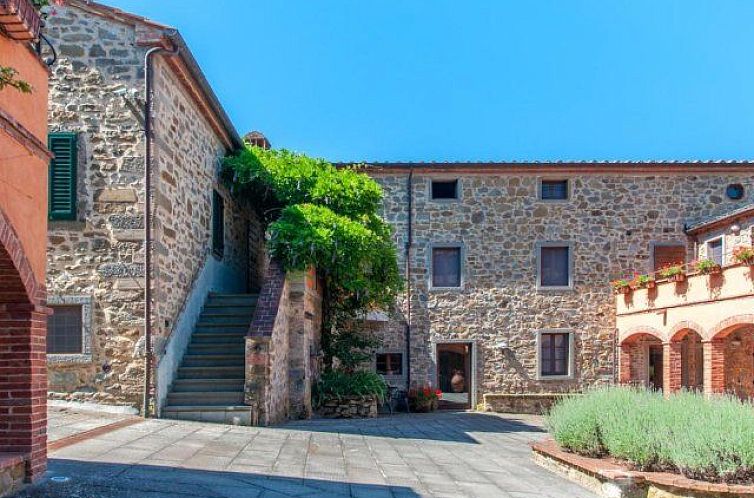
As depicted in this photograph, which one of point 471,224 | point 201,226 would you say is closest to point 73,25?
point 201,226

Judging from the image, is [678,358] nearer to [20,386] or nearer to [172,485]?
[172,485]

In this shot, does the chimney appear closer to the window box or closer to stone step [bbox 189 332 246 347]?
stone step [bbox 189 332 246 347]

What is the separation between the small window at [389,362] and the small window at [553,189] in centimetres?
611

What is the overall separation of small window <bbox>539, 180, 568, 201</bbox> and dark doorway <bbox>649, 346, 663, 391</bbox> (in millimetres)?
5142

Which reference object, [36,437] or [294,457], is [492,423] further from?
[36,437]

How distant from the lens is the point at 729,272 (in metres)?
15.4

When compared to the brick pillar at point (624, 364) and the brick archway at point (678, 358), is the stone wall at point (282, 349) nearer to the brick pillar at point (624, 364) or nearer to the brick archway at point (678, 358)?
the brick archway at point (678, 358)

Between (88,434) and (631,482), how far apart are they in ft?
18.1

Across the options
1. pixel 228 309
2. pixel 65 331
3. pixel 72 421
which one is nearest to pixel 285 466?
pixel 72 421

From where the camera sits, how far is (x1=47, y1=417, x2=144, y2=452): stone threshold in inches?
284

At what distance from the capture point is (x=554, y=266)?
21.0 metres

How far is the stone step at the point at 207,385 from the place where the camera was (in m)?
10.5

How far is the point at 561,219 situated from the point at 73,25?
14.4 m

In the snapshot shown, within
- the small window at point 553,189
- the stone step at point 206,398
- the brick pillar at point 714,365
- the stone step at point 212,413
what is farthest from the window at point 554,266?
the stone step at point 212,413
